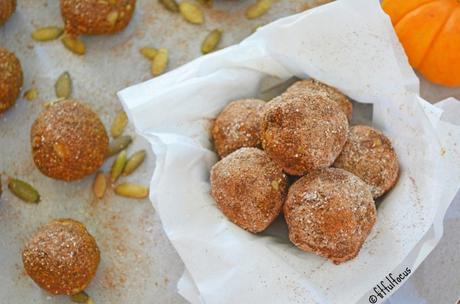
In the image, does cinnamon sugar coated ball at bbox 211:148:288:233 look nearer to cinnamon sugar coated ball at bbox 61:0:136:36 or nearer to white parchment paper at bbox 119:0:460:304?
white parchment paper at bbox 119:0:460:304

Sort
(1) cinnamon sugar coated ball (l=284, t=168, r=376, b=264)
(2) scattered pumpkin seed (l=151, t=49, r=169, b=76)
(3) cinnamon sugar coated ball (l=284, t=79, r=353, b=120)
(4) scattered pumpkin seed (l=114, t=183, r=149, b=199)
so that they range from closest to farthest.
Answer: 1. (1) cinnamon sugar coated ball (l=284, t=168, r=376, b=264)
2. (3) cinnamon sugar coated ball (l=284, t=79, r=353, b=120)
3. (4) scattered pumpkin seed (l=114, t=183, r=149, b=199)
4. (2) scattered pumpkin seed (l=151, t=49, r=169, b=76)

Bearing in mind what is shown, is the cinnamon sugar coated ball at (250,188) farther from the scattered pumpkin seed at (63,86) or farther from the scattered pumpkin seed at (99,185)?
the scattered pumpkin seed at (63,86)

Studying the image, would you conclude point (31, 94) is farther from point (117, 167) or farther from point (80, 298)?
point (80, 298)

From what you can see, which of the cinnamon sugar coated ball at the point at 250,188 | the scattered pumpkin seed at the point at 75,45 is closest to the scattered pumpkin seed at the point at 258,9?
the scattered pumpkin seed at the point at 75,45

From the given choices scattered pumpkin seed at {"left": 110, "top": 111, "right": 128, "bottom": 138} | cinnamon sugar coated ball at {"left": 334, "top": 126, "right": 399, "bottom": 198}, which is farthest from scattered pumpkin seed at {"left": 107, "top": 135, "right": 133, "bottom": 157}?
cinnamon sugar coated ball at {"left": 334, "top": 126, "right": 399, "bottom": 198}

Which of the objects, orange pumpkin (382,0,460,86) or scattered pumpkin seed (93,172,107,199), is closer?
orange pumpkin (382,0,460,86)

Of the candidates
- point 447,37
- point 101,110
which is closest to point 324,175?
point 447,37

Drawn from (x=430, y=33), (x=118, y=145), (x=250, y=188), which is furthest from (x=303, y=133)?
(x=118, y=145)
